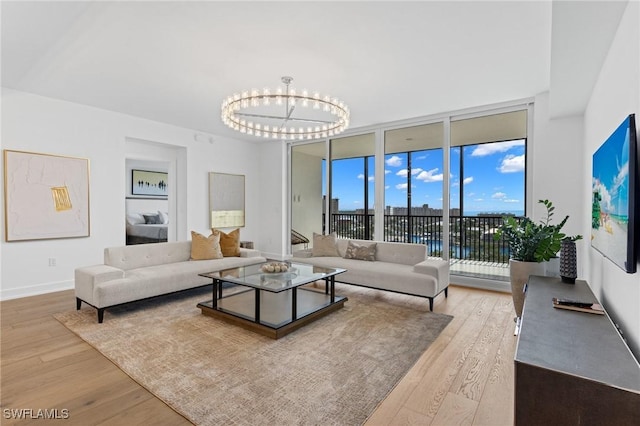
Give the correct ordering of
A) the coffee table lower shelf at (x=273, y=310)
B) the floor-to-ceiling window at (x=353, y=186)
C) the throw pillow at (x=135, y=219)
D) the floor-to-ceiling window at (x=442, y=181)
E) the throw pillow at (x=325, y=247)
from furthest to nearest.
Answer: the throw pillow at (x=135, y=219)
the floor-to-ceiling window at (x=353, y=186)
the floor-to-ceiling window at (x=442, y=181)
the throw pillow at (x=325, y=247)
the coffee table lower shelf at (x=273, y=310)

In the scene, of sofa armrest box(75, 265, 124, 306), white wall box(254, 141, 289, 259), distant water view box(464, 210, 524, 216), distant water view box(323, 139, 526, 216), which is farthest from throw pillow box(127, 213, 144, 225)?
distant water view box(464, 210, 524, 216)

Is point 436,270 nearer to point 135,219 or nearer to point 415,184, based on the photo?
point 415,184

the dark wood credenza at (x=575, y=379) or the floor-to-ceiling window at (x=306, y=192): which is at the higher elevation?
the floor-to-ceiling window at (x=306, y=192)

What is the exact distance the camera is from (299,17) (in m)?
2.52

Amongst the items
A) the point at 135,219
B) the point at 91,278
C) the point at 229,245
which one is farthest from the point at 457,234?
the point at 135,219

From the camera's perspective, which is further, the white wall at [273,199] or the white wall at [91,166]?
the white wall at [273,199]

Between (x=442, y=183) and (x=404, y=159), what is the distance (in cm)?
98

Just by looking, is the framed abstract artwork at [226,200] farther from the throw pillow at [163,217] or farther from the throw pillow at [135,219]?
the throw pillow at [135,219]

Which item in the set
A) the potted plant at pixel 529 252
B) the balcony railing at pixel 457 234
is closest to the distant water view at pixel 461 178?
the balcony railing at pixel 457 234

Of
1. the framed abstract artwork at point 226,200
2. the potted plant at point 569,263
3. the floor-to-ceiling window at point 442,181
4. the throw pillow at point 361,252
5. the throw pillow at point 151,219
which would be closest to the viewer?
the potted plant at point 569,263

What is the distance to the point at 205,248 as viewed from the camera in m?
4.75

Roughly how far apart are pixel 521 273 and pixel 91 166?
594 centimetres

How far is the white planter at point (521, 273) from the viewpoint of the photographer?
3.27 m

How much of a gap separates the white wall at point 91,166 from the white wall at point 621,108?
235 inches
